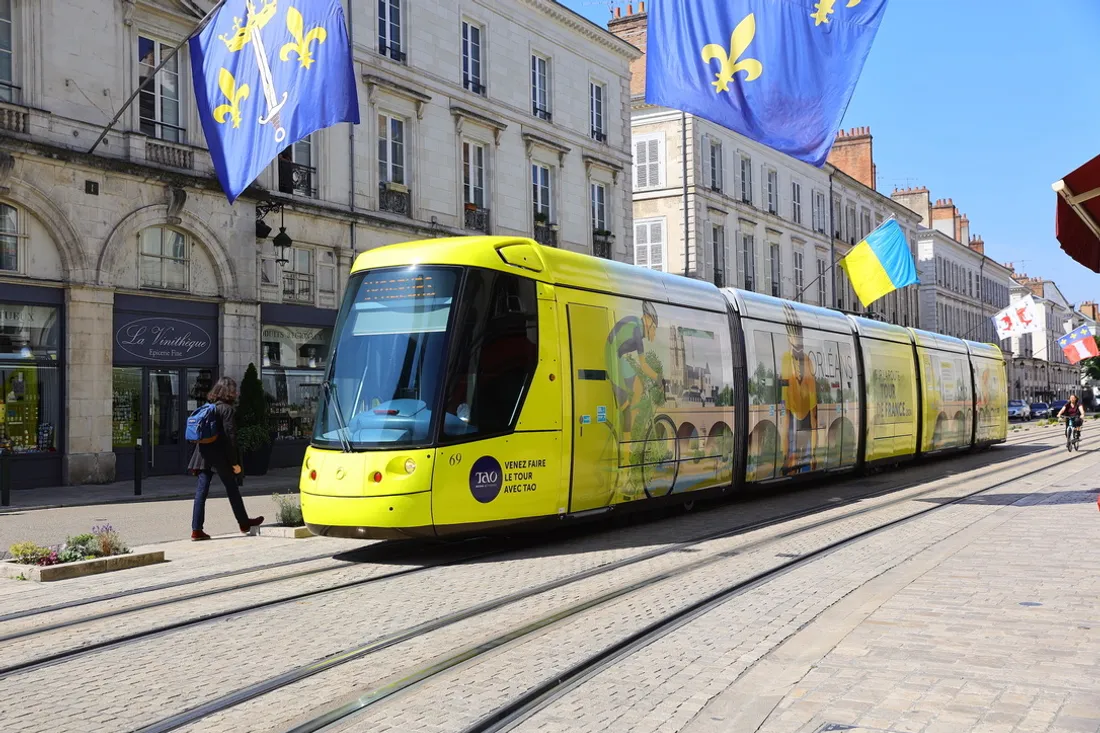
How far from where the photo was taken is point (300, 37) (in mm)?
13844

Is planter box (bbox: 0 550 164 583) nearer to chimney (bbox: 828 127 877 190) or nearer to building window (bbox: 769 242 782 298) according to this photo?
building window (bbox: 769 242 782 298)

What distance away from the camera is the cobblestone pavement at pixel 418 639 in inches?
197

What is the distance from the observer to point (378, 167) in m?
25.9

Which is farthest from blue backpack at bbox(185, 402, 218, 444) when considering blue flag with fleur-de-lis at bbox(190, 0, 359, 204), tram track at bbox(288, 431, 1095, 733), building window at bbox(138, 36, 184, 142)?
building window at bbox(138, 36, 184, 142)

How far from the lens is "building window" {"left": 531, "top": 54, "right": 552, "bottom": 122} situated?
3117 cm

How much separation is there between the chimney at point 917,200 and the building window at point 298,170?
59790 millimetres

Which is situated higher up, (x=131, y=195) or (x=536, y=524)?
(x=131, y=195)

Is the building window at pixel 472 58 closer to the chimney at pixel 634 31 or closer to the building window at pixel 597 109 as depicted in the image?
the building window at pixel 597 109

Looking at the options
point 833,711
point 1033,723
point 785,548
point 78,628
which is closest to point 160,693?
point 78,628

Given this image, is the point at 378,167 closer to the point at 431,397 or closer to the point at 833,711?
the point at 431,397

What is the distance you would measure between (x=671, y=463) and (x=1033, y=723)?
27.8 ft

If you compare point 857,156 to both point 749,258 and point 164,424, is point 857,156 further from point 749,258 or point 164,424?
point 164,424

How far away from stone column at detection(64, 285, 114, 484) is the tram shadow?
1005cm

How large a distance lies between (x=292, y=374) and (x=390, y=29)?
902 centimetres
